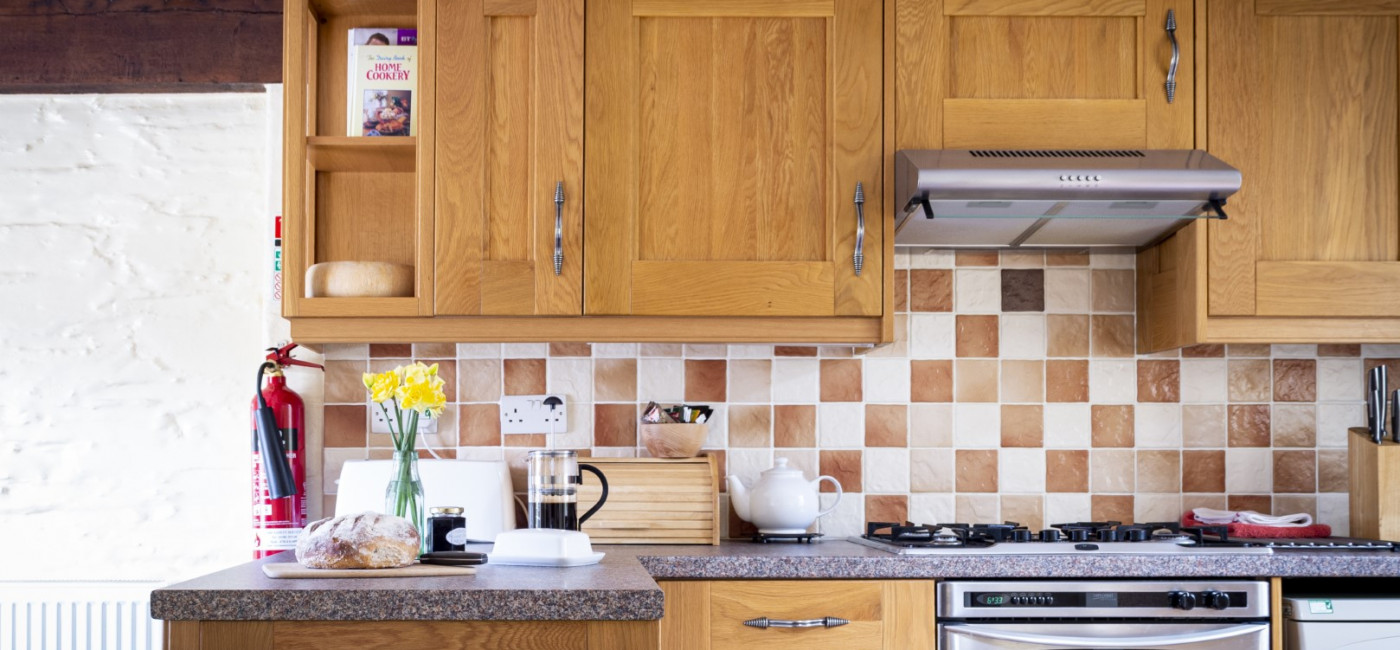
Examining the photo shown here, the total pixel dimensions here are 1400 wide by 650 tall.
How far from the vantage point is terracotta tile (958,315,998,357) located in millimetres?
2992

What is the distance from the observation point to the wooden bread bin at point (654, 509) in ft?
8.72

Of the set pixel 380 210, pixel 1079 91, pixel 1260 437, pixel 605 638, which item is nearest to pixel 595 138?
pixel 380 210

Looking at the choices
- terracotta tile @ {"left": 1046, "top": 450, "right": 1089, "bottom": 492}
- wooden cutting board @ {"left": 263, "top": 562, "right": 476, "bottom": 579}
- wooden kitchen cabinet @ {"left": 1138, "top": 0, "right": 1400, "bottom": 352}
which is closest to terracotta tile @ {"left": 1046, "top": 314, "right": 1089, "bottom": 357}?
terracotta tile @ {"left": 1046, "top": 450, "right": 1089, "bottom": 492}

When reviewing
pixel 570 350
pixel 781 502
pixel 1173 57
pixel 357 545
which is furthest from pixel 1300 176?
pixel 357 545

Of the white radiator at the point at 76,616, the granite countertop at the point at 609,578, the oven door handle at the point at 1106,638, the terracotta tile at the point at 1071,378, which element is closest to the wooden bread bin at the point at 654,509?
the granite countertop at the point at 609,578

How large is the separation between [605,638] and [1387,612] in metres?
1.67

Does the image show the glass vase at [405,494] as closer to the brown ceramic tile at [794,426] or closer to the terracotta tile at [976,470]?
the brown ceramic tile at [794,426]

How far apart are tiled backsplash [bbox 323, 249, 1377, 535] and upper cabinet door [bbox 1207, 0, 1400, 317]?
400 millimetres

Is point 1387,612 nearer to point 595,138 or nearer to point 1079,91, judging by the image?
point 1079,91

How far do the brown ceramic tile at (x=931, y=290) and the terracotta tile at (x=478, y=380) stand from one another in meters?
1.06

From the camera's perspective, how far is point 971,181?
8.05 feet

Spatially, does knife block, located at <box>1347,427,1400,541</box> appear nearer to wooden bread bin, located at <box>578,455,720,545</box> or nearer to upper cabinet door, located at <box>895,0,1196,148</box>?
upper cabinet door, located at <box>895,0,1196,148</box>

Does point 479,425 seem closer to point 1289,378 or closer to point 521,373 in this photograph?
point 521,373

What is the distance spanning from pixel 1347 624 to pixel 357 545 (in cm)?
189
